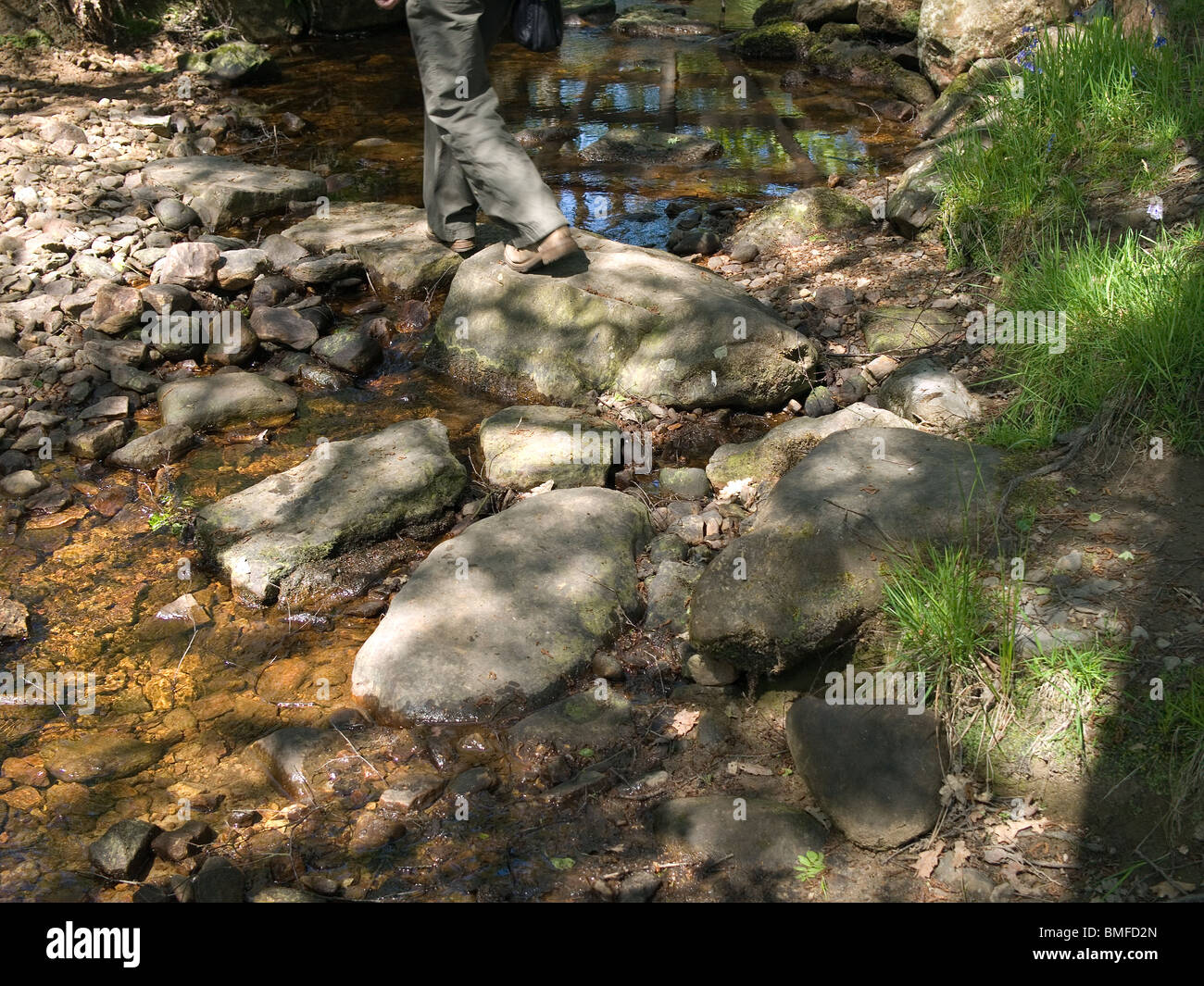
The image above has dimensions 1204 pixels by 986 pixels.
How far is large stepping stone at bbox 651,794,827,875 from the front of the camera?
259cm

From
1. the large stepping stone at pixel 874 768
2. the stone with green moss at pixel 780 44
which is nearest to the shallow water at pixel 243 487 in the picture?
the large stepping stone at pixel 874 768

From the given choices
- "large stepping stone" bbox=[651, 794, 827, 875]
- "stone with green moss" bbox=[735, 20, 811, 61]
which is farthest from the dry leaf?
"stone with green moss" bbox=[735, 20, 811, 61]

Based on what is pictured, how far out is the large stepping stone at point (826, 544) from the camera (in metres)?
2.98

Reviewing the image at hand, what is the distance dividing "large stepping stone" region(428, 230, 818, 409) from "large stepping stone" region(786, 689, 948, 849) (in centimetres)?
209

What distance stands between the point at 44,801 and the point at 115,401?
2338 millimetres

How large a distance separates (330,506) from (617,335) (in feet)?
5.01

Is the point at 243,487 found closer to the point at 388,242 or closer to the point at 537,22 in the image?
the point at 388,242

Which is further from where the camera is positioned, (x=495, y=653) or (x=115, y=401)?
(x=115, y=401)

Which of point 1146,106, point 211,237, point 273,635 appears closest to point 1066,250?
point 1146,106

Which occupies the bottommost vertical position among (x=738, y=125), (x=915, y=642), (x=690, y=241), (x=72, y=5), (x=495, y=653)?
(x=495, y=653)

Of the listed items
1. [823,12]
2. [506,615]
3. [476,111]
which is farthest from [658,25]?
[506,615]

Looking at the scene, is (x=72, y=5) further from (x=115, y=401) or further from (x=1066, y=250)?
(x=1066, y=250)

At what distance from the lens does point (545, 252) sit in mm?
4926

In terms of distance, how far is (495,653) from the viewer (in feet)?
10.7
